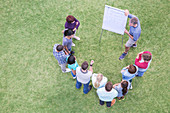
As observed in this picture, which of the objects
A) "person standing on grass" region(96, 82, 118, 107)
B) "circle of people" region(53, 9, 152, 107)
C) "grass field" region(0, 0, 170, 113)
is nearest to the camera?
"person standing on grass" region(96, 82, 118, 107)

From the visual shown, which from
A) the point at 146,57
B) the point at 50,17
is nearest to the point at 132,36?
the point at 146,57

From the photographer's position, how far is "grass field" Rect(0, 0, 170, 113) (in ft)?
17.6

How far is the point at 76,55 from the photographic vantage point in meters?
5.97

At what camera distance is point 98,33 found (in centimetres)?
625

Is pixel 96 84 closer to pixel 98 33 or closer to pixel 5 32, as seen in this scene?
pixel 98 33

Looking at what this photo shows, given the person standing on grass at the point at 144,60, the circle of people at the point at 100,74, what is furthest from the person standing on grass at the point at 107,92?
the person standing on grass at the point at 144,60

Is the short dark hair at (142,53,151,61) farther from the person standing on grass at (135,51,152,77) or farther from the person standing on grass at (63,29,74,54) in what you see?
the person standing on grass at (63,29,74,54)

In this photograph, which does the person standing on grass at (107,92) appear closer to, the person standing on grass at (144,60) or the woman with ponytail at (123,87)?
the woman with ponytail at (123,87)

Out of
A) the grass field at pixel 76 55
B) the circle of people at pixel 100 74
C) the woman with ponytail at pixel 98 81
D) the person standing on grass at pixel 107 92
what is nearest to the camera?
the person standing on grass at pixel 107 92

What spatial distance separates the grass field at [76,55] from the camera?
17.6 ft

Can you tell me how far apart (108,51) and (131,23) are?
1.69 meters

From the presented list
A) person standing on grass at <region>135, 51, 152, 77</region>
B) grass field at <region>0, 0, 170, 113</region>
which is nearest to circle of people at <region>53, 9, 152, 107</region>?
person standing on grass at <region>135, 51, 152, 77</region>

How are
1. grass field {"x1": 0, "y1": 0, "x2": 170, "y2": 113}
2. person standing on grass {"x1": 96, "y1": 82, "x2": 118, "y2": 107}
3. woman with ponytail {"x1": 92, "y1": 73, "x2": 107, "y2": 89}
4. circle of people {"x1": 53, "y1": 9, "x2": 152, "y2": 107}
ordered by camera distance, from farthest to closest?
grass field {"x1": 0, "y1": 0, "x2": 170, "y2": 113}
woman with ponytail {"x1": 92, "y1": 73, "x2": 107, "y2": 89}
circle of people {"x1": 53, "y1": 9, "x2": 152, "y2": 107}
person standing on grass {"x1": 96, "y1": 82, "x2": 118, "y2": 107}

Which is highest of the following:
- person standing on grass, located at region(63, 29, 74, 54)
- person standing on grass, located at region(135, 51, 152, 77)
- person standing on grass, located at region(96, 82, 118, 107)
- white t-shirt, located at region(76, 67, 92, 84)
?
person standing on grass, located at region(63, 29, 74, 54)
